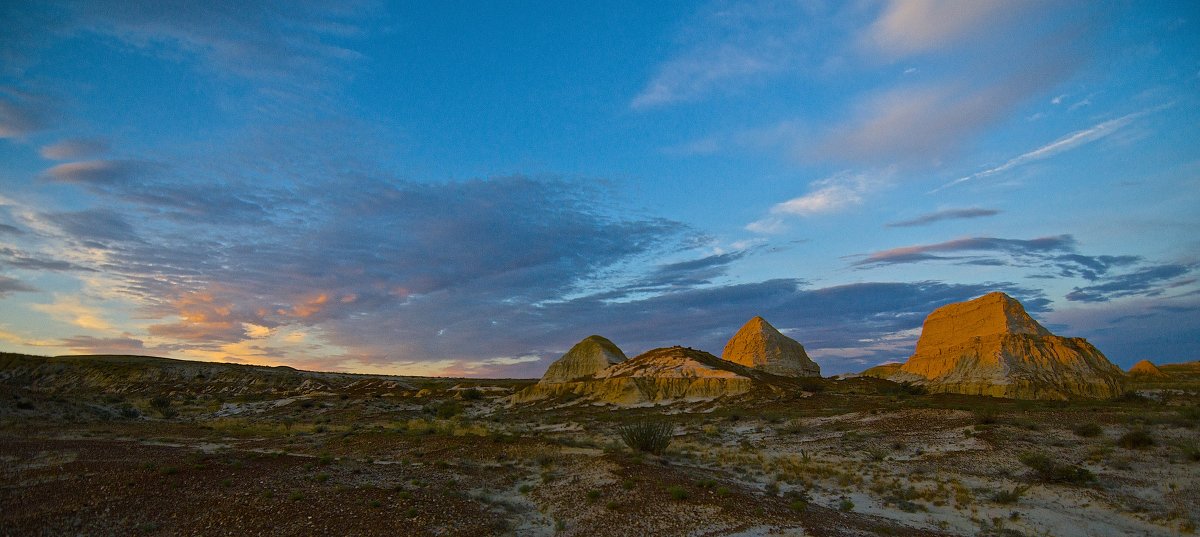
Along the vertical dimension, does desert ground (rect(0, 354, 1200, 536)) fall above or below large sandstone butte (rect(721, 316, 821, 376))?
below

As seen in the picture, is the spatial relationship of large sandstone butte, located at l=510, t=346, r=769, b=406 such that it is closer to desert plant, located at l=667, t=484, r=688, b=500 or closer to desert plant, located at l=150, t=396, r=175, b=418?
desert plant, located at l=150, t=396, r=175, b=418

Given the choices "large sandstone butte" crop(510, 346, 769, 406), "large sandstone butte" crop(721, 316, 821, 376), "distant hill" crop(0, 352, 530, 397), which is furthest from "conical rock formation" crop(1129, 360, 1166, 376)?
"distant hill" crop(0, 352, 530, 397)

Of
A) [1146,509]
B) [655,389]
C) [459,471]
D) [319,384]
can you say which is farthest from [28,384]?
[1146,509]

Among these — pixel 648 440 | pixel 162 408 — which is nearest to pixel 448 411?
pixel 162 408

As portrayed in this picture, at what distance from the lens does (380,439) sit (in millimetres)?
28578

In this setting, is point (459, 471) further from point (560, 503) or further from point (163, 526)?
point (163, 526)

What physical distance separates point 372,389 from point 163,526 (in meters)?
82.4

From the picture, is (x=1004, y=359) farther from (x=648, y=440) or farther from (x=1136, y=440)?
(x=648, y=440)

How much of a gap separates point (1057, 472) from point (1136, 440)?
546 centimetres

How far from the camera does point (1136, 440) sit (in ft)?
62.5

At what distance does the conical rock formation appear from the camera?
77637mm

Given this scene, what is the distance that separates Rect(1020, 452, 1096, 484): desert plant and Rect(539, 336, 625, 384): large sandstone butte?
178 ft

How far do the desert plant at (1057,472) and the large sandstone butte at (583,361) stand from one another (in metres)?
54.3

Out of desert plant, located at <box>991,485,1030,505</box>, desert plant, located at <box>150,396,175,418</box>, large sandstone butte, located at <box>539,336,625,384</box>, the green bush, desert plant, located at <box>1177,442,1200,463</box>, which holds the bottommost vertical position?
the green bush
